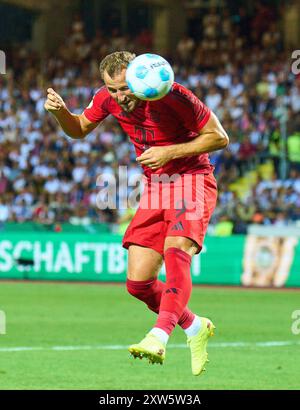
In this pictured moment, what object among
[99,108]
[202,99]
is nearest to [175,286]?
[99,108]

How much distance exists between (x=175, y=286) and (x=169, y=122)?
1.29 metres

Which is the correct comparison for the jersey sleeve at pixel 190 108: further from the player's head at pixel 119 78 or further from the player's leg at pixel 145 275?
the player's leg at pixel 145 275

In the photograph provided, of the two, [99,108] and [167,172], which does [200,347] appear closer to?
[167,172]

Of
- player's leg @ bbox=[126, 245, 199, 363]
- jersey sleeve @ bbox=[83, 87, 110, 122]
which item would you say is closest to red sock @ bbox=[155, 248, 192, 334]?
player's leg @ bbox=[126, 245, 199, 363]

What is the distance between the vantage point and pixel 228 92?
2609cm

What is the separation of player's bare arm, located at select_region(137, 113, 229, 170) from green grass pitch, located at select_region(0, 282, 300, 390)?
74.4 inches

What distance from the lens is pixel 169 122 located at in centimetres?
826

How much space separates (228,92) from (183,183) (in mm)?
18000

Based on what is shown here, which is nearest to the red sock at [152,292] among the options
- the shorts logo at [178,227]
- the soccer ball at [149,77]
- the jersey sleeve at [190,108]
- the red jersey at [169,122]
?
the shorts logo at [178,227]

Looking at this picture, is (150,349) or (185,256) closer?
(150,349)

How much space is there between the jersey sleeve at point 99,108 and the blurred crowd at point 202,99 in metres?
12.8

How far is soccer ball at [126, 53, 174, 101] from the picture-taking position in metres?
7.70

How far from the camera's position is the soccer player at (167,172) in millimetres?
7963
